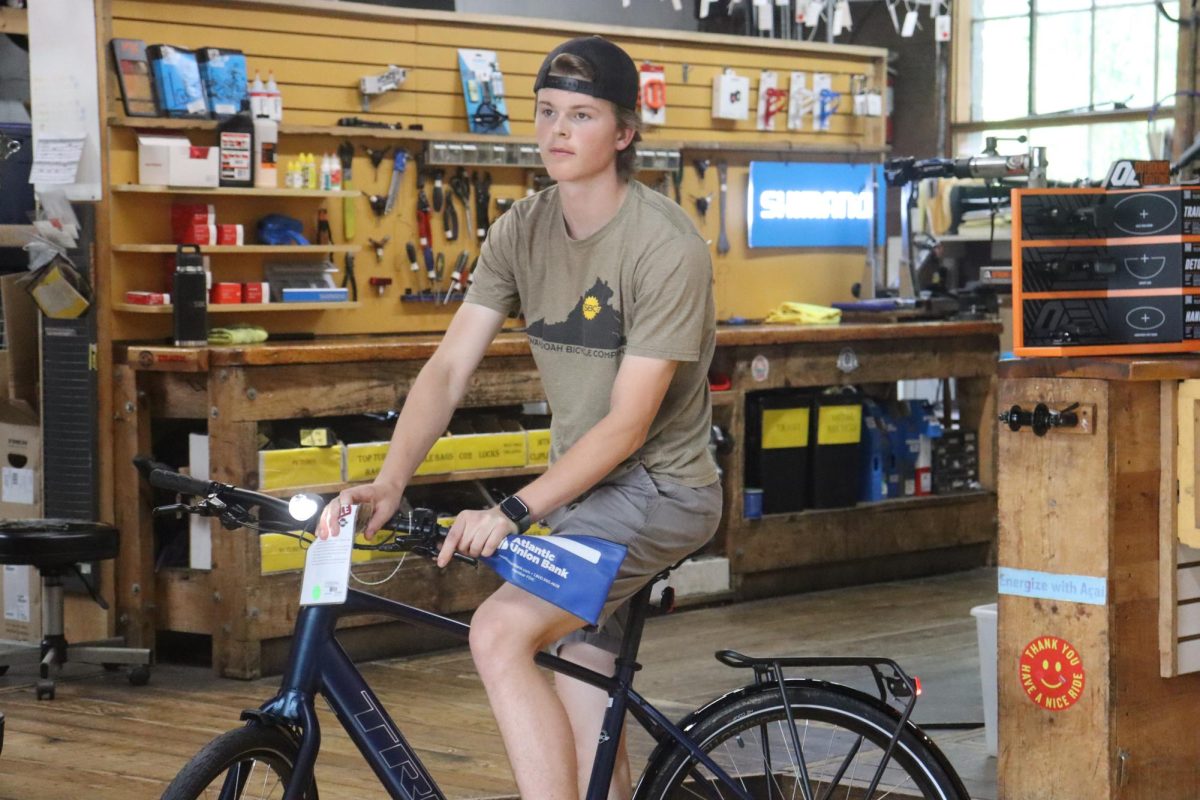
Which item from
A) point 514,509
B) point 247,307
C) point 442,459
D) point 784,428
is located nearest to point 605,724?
point 514,509

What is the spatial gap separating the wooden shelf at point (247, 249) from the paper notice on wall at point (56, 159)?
0.28 metres

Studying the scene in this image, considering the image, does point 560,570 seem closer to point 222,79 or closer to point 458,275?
point 222,79

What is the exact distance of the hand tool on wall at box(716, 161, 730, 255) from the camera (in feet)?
24.2

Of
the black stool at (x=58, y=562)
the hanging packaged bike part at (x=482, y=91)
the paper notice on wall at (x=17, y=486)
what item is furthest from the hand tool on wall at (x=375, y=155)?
the black stool at (x=58, y=562)

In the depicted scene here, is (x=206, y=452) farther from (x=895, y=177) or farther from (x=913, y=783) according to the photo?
(x=913, y=783)

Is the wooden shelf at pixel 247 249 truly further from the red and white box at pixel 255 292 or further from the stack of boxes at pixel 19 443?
the stack of boxes at pixel 19 443

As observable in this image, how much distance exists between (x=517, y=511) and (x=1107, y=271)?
1.80 metres

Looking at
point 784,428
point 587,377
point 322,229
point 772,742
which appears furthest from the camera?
point 784,428

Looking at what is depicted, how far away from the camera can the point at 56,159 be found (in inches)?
212

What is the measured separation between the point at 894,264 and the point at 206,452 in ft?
12.7

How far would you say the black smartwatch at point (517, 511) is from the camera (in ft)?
7.93

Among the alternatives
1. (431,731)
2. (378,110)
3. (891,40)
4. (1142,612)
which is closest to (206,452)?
(431,731)

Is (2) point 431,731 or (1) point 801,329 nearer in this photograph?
(2) point 431,731

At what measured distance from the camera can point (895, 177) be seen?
615 centimetres
